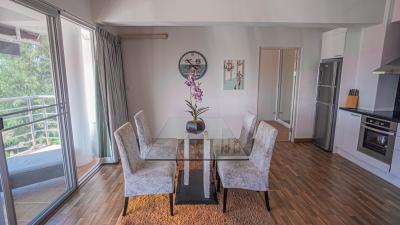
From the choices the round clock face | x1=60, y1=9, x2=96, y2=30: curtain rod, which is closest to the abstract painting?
the round clock face

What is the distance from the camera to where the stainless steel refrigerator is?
150 inches

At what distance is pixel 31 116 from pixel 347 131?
4.56 meters

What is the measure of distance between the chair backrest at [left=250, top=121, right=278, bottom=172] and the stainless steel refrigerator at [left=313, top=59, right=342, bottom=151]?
2328 millimetres

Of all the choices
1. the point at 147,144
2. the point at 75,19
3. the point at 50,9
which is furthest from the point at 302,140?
the point at 50,9

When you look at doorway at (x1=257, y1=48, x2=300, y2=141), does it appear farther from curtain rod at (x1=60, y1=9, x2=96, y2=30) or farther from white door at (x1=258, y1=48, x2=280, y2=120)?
curtain rod at (x1=60, y1=9, x2=96, y2=30)

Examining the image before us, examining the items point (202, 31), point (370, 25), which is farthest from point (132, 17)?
point (370, 25)

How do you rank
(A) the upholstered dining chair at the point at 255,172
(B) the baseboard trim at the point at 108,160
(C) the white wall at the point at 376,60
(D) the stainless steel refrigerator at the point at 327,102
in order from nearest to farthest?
1. (A) the upholstered dining chair at the point at 255,172
2. (C) the white wall at the point at 376,60
3. (B) the baseboard trim at the point at 108,160
4. (D) the stainless steel refrigerator at the point at 327,102

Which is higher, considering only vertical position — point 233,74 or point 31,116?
point 233,74

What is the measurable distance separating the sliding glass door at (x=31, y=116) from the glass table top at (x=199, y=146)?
1166 mm

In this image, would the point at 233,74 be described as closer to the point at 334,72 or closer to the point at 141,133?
the point at 334,72

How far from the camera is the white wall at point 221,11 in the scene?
3059mm

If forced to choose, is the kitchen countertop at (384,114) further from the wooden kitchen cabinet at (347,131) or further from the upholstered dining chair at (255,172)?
the upholstered dining chair at (255,172)

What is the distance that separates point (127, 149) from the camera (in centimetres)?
209

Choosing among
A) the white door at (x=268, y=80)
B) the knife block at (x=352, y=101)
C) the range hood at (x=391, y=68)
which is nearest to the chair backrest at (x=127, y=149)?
the range hood at (x=391, y=68)
